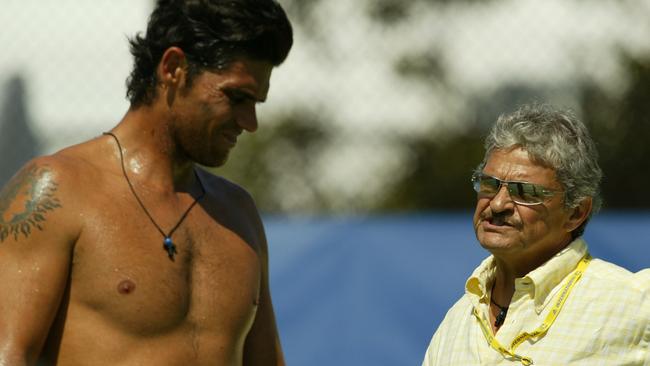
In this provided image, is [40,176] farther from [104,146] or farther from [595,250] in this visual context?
[595,250]

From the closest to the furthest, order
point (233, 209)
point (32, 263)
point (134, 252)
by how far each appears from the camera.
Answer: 1. point (32, 263)
2. point (134, 252)
3. point (233, 209)

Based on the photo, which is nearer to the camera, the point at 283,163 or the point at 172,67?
the point at 172,67

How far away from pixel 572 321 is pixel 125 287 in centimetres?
110

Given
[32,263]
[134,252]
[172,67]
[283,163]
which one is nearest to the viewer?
[32,263]

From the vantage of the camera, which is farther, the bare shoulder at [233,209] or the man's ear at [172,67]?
the bare shoulder at [233,209]

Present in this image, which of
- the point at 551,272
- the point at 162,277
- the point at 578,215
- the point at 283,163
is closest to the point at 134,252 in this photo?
the point at 162,277

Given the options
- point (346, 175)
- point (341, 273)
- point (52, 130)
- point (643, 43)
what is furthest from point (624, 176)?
point (52, 130)

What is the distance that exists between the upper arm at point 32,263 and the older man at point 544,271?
1063 mm

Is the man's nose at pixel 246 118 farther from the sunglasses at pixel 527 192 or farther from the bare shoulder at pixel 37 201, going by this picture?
the sunglasses at pixel 527 192

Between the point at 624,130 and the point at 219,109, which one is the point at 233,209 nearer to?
the point at 219,109

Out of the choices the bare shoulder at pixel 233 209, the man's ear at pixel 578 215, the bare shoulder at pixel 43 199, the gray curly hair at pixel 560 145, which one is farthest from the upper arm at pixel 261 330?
the man's ear at pixel 578 215

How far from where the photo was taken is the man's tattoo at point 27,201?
2.99 metres

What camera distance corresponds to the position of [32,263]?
2.96 meters

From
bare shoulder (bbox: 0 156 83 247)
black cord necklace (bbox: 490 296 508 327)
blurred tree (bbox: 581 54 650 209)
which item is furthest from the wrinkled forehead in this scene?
blurred tree (bbox: 581 54 650 209)
